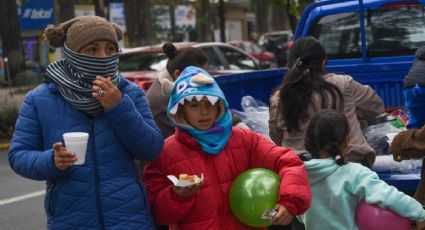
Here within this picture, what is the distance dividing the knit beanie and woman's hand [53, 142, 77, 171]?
0.44m

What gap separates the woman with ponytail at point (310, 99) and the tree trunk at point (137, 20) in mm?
21450

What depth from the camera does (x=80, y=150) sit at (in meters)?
2.64

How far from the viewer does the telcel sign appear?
1340 inches

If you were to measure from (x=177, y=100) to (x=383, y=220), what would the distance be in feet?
3.62

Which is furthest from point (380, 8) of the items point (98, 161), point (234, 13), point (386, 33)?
point (234, 13)

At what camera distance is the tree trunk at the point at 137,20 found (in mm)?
25562

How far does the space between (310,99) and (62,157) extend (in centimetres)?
182

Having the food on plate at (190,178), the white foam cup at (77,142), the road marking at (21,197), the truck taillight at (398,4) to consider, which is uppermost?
the truck taillight at (398,4)

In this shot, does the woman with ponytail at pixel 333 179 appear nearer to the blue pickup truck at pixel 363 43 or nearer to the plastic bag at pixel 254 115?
the plastic bag at pixel 254 115

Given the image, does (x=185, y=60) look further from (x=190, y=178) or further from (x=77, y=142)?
(x=77, y=142)

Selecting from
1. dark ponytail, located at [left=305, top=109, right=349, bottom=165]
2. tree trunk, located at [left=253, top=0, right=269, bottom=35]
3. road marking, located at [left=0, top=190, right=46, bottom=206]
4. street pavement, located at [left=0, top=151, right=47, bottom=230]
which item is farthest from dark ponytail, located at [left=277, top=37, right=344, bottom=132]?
tree trunk, located at [left=253, top=0, right=269, bottom=35]

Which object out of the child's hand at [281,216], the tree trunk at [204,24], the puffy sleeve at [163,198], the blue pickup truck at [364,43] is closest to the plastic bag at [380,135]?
the blue pickup truck at [364,43]

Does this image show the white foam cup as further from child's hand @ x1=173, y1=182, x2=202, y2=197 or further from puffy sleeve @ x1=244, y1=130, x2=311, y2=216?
puffy sleeve @ x1=244, y1=130, x2=311, y2=216

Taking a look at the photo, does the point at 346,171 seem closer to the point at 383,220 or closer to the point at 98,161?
the point at 383,220
